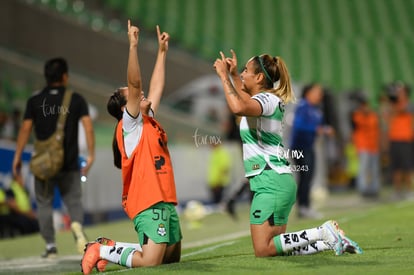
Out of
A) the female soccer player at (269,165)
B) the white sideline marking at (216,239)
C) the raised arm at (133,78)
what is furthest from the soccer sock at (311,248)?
the white sideline marking at (216,239)

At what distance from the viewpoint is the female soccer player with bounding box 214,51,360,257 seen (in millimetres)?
8352

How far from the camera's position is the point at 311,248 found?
338 inches

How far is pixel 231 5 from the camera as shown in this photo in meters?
34.8

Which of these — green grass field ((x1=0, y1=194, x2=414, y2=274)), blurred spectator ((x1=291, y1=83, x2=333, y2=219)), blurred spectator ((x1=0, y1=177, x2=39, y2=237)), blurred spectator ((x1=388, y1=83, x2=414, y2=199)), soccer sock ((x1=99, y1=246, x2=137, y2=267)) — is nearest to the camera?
green grass field ((x1=0, y1=194, x2=414, y2=274))

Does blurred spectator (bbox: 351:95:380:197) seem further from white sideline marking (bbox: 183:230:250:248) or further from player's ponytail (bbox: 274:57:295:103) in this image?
player's ponytail (bbox: 274:57:295:103)

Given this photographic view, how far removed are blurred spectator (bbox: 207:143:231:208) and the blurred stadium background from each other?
218 mm

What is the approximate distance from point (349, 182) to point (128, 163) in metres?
17.6

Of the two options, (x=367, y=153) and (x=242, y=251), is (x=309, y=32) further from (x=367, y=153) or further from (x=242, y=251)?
(x=242, y=251)

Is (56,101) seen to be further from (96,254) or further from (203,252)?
(96,254)

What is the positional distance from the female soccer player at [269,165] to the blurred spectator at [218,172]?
12.3 metres

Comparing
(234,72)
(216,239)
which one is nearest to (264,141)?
(234,72)

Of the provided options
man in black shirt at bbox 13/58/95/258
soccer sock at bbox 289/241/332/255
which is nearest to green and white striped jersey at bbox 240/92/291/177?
soccer sock at bbox 289/241/332/255

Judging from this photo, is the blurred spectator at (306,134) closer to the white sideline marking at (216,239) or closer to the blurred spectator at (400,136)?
the white sideline marking at (216,239)

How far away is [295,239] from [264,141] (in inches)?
33.9
